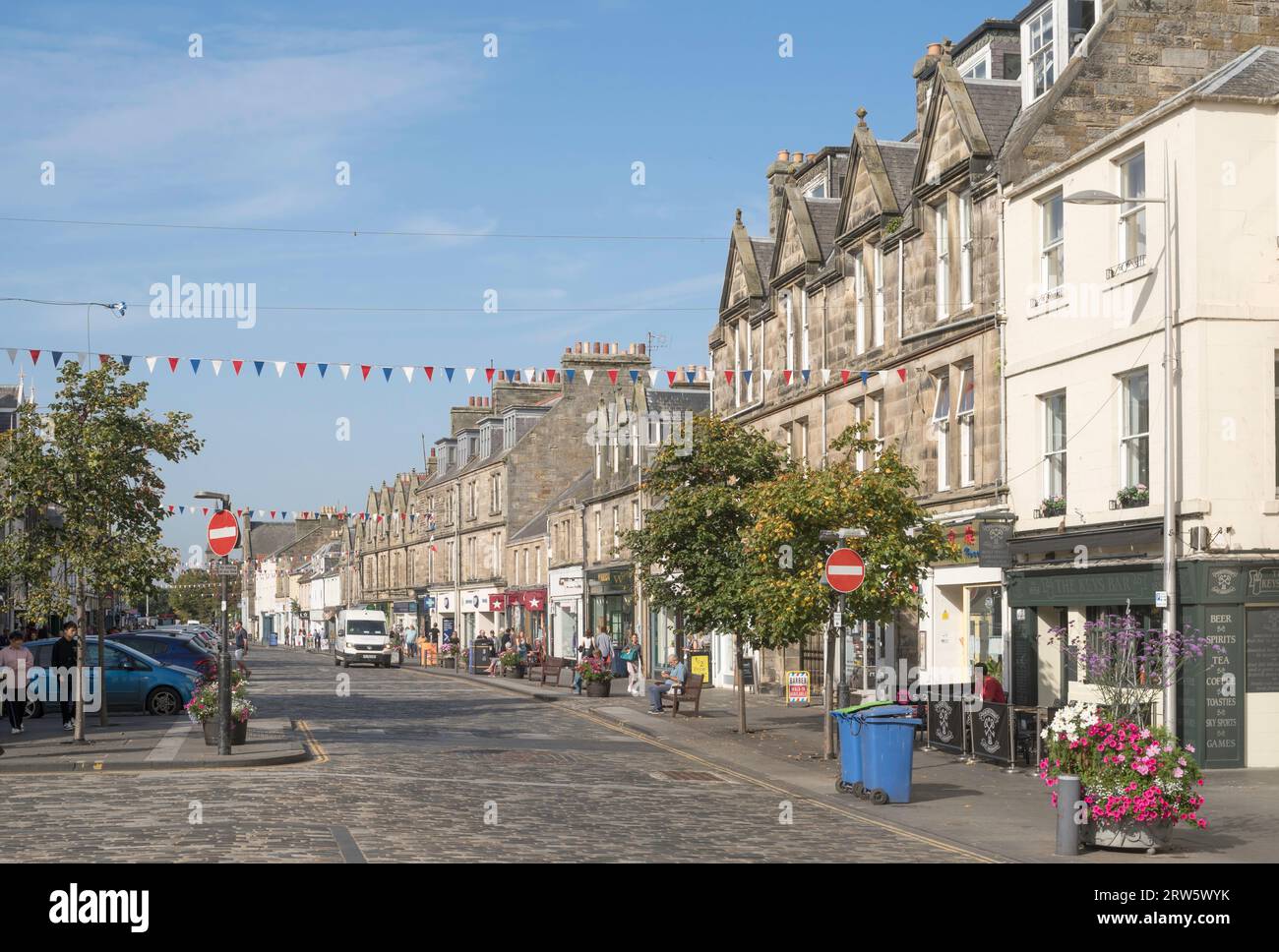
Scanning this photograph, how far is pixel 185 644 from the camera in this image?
117ft

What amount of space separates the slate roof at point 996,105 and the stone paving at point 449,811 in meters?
12.8

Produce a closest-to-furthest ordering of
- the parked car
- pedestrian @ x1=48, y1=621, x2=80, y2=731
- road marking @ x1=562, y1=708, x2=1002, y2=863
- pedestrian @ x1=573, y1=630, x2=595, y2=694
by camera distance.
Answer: road marking @ x1=562, y1=708, x2=1002, y2=863
pedestrian @ x1=48, y1=621, x2=80, y2=731
the parked car
pedestrian @ x1=573, y1=630, x2=595, y2=694

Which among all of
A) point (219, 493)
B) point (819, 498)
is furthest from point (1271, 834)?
point (219, 493)

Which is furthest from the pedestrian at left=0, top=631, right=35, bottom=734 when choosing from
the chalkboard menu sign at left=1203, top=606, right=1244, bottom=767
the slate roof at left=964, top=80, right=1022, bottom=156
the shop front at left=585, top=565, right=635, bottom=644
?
the shop front at left=585, top=565, right=635, bottom=644

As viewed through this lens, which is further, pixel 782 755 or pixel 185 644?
pixel 185 644

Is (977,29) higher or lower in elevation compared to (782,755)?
higher

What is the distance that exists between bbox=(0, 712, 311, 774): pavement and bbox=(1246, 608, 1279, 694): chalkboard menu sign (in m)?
13.0

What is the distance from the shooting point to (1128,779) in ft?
43.3

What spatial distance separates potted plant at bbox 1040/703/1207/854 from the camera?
42.9ft

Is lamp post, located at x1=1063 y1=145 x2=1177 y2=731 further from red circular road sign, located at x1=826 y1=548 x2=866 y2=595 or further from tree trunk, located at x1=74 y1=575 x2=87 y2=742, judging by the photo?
tree trunk, located at x1=74 y1=575 x2=87 y2=742

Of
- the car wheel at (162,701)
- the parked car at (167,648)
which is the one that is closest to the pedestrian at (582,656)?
the parked car at (167,648)

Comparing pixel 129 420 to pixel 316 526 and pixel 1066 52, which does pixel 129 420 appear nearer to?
pixel 1066 52
